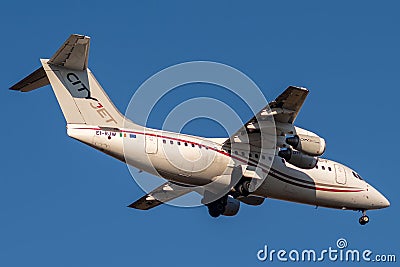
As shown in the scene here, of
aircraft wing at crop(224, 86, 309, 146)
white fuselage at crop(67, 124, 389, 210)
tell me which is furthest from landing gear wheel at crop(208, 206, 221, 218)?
aircraft wing at crop(224, 86, 309, 146)

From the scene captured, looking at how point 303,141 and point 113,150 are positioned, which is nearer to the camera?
→ point 113,150

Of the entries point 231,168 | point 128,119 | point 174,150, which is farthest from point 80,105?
point 231,168

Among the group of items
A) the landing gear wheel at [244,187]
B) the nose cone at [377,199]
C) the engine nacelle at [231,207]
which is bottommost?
the landing gear wheel at [244,187]

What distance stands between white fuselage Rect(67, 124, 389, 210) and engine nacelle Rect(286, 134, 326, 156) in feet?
4.84

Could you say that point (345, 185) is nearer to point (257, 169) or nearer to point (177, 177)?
point (257, 169)

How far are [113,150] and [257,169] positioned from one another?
4902mm

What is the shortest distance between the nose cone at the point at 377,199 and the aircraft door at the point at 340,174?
1.31m

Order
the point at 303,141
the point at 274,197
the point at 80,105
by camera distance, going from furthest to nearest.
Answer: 1. the point at 274,197
2. the point at 303,141
3. the point at 80,105

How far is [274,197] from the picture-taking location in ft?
84.1

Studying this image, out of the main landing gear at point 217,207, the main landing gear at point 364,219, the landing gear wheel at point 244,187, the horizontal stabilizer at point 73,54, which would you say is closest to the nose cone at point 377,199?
the main landing gear at point 364,219

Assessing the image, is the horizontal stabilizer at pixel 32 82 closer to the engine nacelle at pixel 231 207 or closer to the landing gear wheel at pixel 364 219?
the engine nacelle at pixel 231 207

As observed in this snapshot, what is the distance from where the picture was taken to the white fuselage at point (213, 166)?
21953mm

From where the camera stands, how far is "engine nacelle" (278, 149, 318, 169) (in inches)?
960

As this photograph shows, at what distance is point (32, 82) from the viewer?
71.3ft
